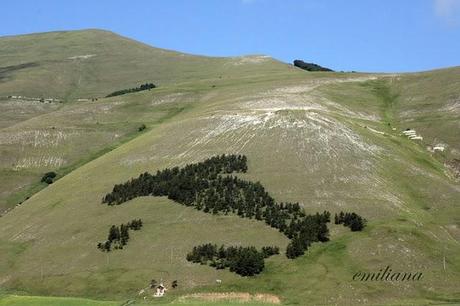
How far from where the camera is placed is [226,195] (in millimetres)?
70062

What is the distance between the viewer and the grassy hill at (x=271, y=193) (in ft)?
179

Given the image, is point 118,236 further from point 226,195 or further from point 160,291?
point 160,291

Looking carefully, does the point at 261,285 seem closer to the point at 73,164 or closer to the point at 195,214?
the point at 195,214

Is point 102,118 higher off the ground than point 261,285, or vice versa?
point 102,118

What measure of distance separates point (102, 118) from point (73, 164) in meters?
28.9

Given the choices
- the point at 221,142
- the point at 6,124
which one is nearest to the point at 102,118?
the point at 6,124

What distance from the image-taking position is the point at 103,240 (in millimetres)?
65250

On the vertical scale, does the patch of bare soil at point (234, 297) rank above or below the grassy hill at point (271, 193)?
below

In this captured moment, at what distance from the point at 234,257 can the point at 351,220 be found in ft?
40.7

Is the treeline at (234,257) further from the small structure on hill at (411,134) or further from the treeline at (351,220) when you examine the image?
the small structure on hill at (411,134)

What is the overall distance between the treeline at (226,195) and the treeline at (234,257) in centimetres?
301

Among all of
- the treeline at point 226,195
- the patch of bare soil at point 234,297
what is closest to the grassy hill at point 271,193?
the patch of bare soil at point 234,297

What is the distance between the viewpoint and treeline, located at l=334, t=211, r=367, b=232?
61094 mm

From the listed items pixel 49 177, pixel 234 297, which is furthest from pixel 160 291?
pixel 49 177
